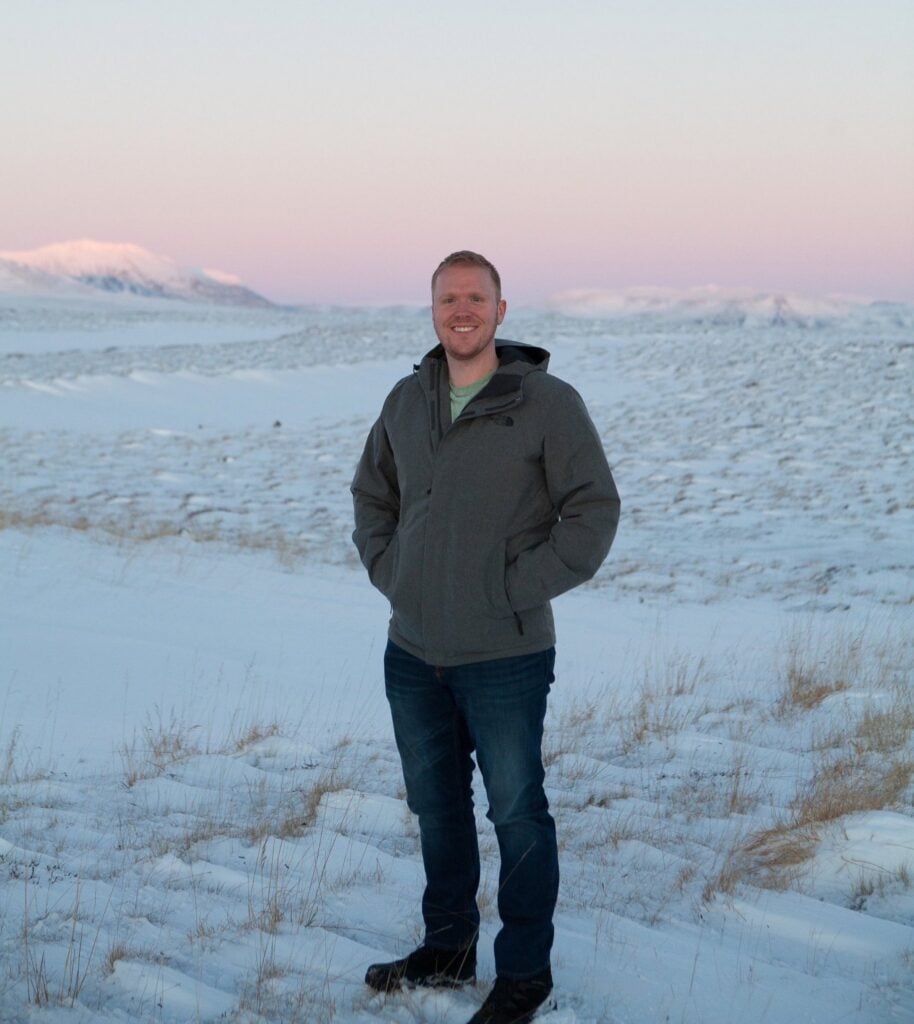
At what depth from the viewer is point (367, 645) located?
7.91 meters

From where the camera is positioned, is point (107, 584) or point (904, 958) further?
point (107, 584)

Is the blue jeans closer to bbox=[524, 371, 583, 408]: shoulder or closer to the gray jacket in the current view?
the gray jacket

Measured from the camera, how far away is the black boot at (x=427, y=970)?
2986 mm

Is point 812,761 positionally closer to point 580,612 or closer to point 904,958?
point 904,958

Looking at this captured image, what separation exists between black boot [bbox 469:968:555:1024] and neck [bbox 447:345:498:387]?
1665mm

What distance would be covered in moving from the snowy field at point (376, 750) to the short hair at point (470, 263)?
2.03 meters

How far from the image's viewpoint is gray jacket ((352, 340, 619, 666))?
113 inches

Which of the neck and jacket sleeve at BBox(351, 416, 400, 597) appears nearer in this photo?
the neck

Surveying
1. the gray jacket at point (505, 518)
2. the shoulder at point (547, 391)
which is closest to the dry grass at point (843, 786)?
the gray jacket at point (505, 518)

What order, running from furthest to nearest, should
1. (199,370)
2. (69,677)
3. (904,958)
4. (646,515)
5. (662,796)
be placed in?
(199,370) → (646,515) → (69,677) → (662,796) → (904,958)

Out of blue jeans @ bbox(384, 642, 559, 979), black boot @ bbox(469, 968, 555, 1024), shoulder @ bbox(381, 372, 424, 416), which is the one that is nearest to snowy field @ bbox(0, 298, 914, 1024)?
black boot @ bbox(469, 968, 555, 1024)

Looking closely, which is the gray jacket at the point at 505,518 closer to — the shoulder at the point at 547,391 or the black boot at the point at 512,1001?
the shoulder at the point at 547,391

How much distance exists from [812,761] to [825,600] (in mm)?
4443

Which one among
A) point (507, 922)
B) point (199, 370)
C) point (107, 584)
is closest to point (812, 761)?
point (507, 922)
